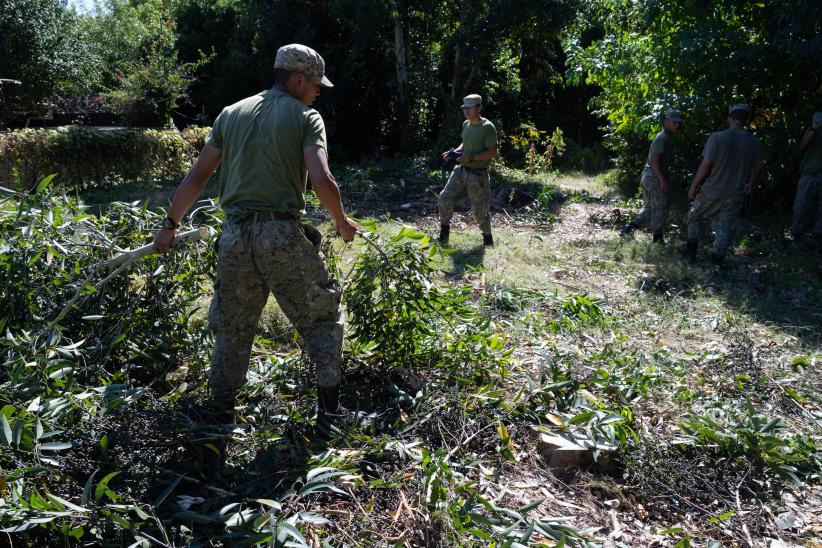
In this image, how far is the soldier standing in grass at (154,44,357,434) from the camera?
3516 mm

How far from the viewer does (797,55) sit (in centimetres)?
770

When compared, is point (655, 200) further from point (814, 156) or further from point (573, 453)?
point (573, 453)

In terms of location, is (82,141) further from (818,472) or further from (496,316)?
(818,472)

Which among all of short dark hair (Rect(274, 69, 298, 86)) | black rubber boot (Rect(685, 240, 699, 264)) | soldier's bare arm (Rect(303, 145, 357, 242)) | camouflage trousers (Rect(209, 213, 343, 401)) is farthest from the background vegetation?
short dark hair (Rect(274, 69, 298, 86))

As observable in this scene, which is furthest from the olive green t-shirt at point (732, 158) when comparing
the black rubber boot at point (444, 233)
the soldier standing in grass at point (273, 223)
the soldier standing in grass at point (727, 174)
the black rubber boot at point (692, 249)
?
the soldier standing in grass at point (273, 223)

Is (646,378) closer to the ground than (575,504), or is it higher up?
higher up

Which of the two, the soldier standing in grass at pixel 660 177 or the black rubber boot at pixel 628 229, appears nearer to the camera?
the soldier standing in grass at pixel 660 177

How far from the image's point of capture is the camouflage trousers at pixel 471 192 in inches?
330

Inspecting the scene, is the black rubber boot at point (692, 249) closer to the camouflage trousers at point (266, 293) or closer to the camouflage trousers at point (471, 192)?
the camouflage trousers at point (471, 192)

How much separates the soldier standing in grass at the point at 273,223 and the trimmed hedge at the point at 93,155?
328 inches

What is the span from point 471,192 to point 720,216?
3024 millimetres

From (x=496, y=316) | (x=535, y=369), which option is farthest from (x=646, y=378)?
(x=496, y=316)

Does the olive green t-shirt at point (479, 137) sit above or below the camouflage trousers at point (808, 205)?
above

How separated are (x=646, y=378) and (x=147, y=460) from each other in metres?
3.12
